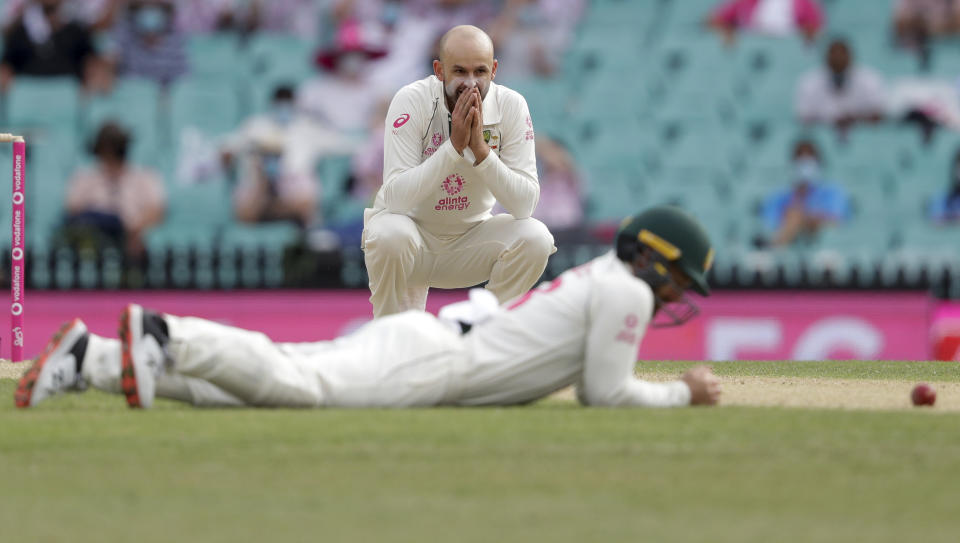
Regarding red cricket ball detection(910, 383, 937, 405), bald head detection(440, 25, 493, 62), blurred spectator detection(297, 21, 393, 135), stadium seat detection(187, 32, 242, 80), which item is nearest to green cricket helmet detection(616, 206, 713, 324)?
red cricket ball detection(910, 383, 937, 405)

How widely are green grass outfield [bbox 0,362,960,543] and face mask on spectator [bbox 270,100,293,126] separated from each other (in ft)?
39.0

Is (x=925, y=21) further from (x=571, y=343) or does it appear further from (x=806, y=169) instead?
(x=571, y=343)

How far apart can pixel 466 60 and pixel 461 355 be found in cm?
214

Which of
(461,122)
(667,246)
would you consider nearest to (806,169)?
(461,122)

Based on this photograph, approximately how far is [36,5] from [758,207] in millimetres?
8861

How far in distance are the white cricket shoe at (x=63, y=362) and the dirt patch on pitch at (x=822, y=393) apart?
79.7 inches

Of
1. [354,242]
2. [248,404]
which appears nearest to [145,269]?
[354,242]

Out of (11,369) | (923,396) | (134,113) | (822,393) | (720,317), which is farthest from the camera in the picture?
(134,113)

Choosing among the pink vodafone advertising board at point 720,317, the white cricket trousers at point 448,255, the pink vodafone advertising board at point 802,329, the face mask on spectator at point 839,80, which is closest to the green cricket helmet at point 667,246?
the white cricket trousers at point 448,255

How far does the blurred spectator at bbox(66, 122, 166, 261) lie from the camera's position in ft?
52.2

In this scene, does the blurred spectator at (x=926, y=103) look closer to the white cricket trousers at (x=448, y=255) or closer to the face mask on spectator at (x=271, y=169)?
the face mask on spectator at (x=271, y=169)

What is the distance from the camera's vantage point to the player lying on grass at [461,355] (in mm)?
5051

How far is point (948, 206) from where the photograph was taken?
17094 millimetres

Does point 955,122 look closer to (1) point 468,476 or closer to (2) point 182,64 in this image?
(2) point 182,64
